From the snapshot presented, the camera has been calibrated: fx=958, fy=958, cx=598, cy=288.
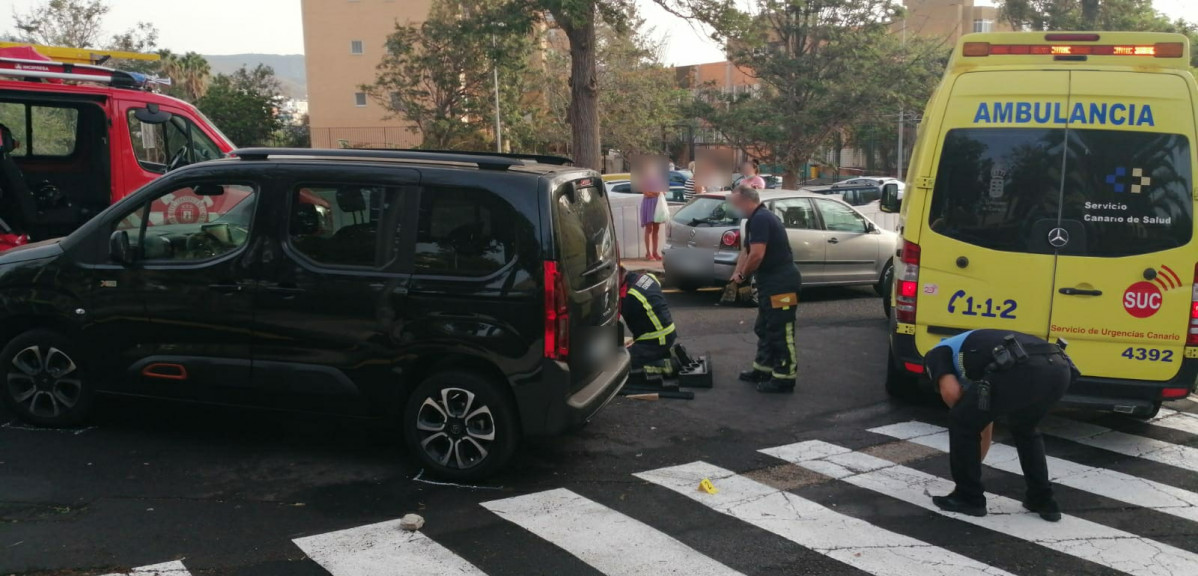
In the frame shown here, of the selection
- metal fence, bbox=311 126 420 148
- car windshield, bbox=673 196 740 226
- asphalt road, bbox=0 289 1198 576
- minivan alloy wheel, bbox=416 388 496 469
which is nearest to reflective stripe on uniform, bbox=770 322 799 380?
asphalt road, bbox=0 289 1198 576

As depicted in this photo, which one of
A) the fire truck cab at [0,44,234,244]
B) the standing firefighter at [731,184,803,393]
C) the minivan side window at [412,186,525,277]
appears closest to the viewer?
the minivan side window at [412,186,525,277]

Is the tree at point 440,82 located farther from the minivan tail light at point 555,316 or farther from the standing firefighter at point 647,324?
the minivan tail light at point 555,316

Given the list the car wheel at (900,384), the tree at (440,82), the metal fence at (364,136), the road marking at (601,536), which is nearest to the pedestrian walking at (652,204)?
the car wheel at (900,384)

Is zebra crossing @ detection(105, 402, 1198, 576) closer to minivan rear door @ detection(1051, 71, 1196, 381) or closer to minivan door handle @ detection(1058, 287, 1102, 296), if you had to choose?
minivan rear door @ detection(1051, 71, 1196, 381)

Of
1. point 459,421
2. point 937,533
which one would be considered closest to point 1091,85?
point 937,533

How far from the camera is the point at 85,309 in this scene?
600 cm

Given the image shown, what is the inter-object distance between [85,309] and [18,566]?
210 centimetres

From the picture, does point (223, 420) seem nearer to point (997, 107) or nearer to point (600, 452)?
point (600, 452)

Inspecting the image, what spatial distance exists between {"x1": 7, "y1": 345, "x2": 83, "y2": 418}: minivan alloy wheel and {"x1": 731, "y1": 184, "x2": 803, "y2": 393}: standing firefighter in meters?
4.98

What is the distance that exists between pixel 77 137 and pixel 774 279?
22.3 ft

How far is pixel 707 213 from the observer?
12.4m

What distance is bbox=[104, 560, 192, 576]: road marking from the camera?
429 cm

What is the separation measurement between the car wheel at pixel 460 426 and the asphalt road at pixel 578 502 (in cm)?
15

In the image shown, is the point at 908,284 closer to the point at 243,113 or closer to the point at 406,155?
the point at 406,155
